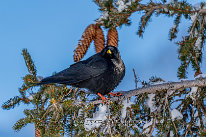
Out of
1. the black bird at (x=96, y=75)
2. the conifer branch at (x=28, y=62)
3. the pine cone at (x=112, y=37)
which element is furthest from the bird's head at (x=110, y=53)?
the conifer branch at (x=28, y=62)

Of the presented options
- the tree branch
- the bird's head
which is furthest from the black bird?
the tree branch

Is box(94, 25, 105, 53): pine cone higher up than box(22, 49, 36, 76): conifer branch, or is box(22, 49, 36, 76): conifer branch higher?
box(94, 25, 105, 53): pine cone

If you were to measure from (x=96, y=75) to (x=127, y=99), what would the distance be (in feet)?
1.18

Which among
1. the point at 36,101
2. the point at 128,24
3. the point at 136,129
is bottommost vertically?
the point at 136,129

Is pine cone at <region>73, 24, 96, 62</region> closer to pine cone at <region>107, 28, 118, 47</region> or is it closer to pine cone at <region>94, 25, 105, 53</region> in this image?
pine cone at <region>94, 25, 105, 53</region>

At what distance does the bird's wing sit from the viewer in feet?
7.16

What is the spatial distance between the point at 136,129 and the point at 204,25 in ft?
4.10

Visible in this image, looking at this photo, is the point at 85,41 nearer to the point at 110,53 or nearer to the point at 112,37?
the point at 112,37

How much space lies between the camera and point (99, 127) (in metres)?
1.94

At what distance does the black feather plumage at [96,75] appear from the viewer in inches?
87.4

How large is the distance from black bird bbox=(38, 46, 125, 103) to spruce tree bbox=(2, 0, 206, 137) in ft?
0.34

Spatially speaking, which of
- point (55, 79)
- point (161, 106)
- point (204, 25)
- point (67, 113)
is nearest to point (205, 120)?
point (161, 106)

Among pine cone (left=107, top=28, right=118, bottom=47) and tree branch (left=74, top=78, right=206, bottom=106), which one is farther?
pine cone (left=107, top=28, right=118, bottom=47)

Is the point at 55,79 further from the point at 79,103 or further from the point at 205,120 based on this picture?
the point at 205,120
